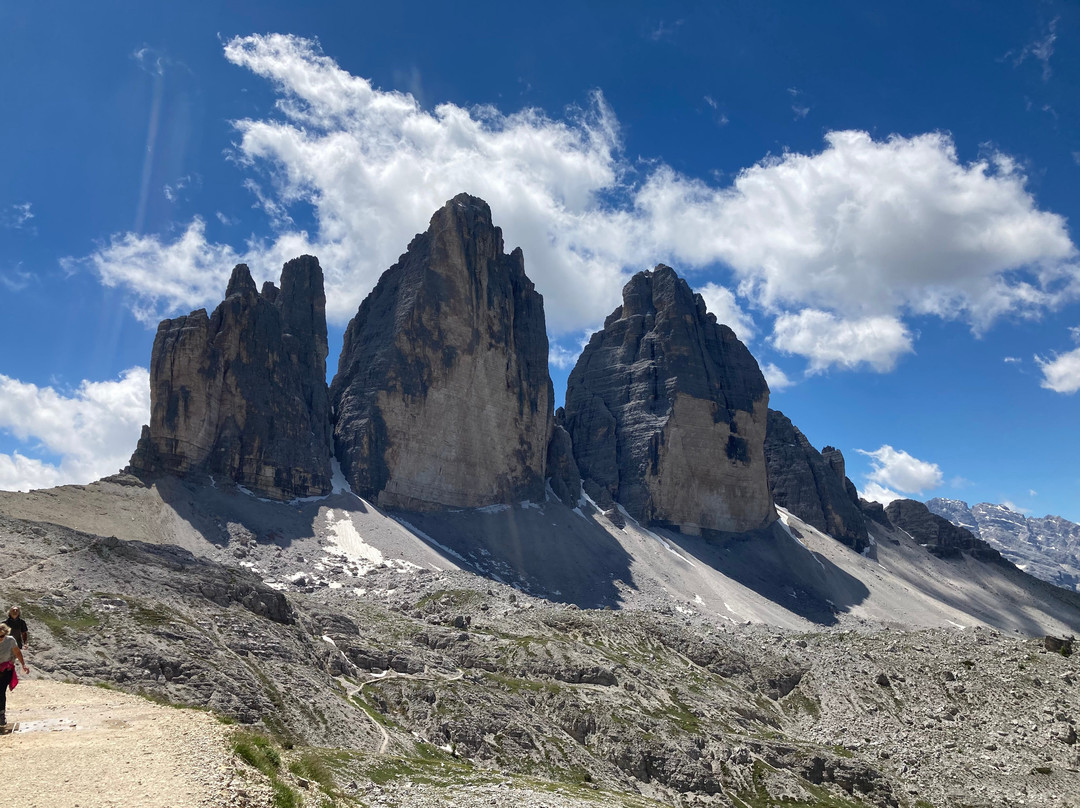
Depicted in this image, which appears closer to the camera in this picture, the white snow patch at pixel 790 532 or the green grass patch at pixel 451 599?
the green grass patch at pixel 451 599

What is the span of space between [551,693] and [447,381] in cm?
9408

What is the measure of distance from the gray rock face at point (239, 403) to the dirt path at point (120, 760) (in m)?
102

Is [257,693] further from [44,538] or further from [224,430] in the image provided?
[224,430]

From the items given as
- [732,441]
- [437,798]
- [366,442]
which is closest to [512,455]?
[366,442]

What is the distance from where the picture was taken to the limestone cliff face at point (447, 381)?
136 metres

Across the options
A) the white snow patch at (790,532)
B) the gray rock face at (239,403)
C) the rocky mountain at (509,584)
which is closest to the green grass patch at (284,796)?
the rocky mountain at (509,584)

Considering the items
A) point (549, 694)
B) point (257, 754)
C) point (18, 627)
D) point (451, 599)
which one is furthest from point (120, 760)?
point (451, 599)

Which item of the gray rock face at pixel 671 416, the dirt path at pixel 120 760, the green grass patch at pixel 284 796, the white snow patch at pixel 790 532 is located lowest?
the green grass patch at pixel 284 796

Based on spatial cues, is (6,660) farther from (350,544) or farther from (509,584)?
(509,584)

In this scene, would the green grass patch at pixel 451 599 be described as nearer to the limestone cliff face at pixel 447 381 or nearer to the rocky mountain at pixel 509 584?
the rocky mountain at pixel 509 584

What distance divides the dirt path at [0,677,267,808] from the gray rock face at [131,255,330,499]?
102068 mm

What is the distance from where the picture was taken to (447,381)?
14300 cm

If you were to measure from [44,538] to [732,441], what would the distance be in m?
146

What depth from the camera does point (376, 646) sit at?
5747 centimetres
